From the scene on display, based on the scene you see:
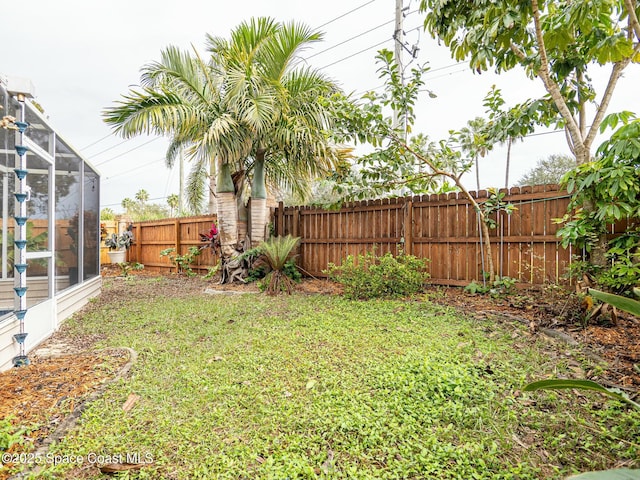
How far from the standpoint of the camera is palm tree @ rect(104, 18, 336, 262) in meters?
5.55

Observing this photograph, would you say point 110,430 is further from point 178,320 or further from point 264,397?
point 178,320

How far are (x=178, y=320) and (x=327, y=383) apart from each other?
2578 mm

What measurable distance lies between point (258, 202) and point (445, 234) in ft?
11.9

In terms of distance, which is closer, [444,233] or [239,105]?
[444,233]

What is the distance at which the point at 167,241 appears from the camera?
387 inches

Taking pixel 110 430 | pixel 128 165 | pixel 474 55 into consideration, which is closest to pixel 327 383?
pixel 110 430

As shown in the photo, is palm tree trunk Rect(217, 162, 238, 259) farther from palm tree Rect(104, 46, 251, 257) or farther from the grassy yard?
the grassy yard

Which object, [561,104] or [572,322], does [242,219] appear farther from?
[572,322]

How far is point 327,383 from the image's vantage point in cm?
218

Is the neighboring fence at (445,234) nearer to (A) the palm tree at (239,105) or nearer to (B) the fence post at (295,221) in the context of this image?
(B) the fence post at (295,221)

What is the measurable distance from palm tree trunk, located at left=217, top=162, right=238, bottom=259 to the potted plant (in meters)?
5.60

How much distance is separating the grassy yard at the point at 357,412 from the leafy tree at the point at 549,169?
16.3 meters

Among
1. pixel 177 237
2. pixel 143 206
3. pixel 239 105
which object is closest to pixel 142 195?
pixel 143 206

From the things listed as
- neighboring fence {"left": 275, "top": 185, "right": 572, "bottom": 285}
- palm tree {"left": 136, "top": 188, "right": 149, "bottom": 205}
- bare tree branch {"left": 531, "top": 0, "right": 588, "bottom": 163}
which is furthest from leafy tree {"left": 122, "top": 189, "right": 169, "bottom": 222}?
bare tree branch {"left": 531, "top": 0, "right": 588, "bottom": 163}
